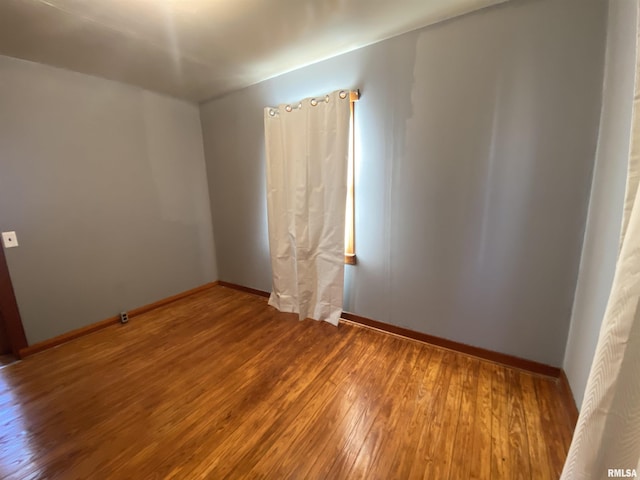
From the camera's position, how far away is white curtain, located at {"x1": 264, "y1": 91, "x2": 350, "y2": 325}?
2.16 m

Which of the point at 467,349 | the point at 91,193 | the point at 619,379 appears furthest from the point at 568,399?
the point at 91,193

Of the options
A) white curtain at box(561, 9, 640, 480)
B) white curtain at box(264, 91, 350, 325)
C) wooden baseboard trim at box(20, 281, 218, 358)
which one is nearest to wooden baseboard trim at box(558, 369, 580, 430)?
white curtain at box(561, 9, 640, 480)

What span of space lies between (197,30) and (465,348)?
9.42 feet

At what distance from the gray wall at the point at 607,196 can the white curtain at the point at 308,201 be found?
1.43m

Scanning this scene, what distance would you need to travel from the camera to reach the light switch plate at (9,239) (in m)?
1.95

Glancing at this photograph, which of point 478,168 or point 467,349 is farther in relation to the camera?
point 467,349

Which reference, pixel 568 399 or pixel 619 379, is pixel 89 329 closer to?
pixel 619 379

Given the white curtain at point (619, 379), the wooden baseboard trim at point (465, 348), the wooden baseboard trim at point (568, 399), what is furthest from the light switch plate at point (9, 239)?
the wooden baseboard trim at point (568, 399)

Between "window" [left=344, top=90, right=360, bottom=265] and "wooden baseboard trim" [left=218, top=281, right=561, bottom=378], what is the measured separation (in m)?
0.55

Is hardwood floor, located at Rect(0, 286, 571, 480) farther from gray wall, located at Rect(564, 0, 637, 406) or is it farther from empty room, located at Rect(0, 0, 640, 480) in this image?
gray wall, located at Rect(564, 0, 637, 406)

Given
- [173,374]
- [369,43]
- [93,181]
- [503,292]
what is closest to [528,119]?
[503,292]

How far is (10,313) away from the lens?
2010 mm

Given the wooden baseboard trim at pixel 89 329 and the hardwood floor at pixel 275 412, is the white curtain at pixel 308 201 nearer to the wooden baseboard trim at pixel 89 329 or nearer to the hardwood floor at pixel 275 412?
the hardwood floor at pixel 275 412

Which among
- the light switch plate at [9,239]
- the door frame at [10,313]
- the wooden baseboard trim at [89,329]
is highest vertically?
the light switch plate at [9,239]
